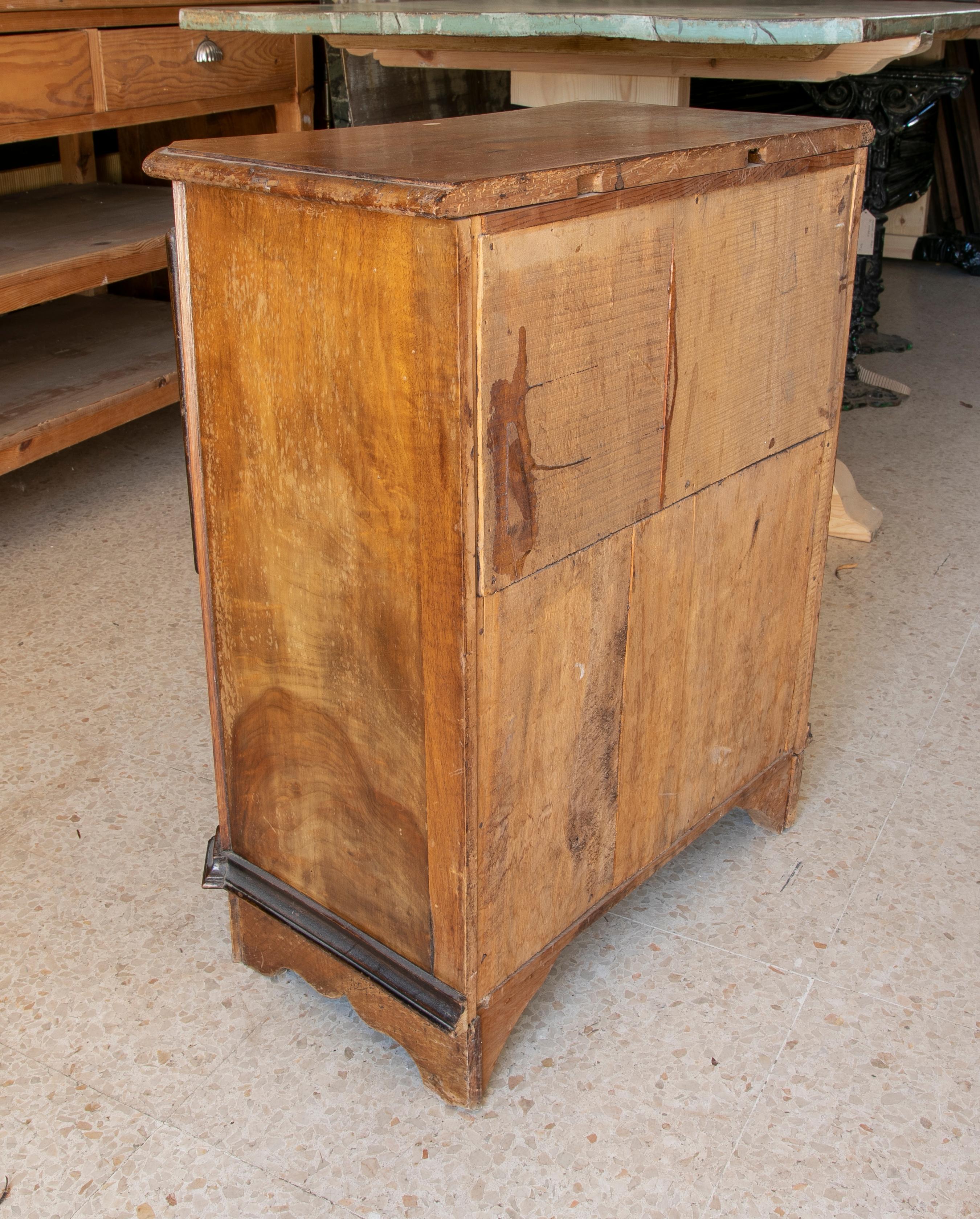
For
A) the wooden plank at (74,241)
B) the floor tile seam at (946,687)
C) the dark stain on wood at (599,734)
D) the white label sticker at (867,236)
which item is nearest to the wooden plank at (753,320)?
the dark stain on wood at (599,734)

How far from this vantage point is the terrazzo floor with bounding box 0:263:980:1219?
3.59ft

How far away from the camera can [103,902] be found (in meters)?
1.44

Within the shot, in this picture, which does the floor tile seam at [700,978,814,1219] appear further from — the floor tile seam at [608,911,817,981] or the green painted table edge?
the green painted table edge

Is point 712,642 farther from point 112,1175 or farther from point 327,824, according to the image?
point 112,1175

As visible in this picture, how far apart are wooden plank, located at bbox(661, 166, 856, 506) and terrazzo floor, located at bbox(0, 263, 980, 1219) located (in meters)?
0.55

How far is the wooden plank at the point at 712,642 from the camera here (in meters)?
1.21

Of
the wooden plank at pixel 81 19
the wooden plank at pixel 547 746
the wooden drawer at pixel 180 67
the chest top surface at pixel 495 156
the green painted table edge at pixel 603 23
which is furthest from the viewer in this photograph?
the wooden drawer at pixel 180 67

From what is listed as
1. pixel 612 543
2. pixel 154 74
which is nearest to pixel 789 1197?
pixel 612 543

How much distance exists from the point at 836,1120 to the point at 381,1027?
Answer: 0.44 m

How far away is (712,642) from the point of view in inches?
51.6

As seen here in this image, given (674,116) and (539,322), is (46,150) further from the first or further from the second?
(539,322)

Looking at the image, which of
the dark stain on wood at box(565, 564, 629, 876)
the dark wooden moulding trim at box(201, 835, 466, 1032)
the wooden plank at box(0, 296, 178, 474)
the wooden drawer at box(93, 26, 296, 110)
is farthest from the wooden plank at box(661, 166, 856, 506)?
the wooden drawer at box(93, 26, 296, 110)

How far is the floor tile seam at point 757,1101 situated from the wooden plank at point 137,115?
2.02m

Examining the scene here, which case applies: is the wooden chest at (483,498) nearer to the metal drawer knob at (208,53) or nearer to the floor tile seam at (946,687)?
the floor tile seam at (946,687)
